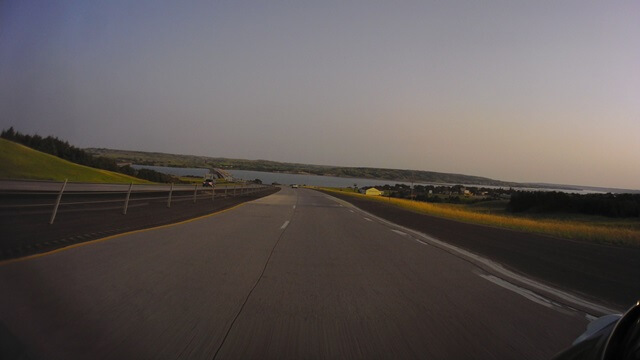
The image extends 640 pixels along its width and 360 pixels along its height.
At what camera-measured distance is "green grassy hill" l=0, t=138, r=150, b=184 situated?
42.7 m

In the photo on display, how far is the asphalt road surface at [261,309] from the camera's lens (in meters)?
5.06

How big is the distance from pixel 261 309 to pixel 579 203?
52726 mm

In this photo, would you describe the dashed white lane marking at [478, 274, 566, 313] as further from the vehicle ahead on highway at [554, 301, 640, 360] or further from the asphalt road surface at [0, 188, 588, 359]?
the vehicle ahead on highway at [554, 301, 640, 360]

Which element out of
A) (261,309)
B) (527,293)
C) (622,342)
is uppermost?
(622,342)

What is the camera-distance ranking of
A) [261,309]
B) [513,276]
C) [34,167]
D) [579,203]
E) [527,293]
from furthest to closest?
[579,203] < [34,167] < [513,276] < [527,293] < [261,309]

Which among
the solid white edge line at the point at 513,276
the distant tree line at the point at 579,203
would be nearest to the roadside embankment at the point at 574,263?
the solid white edge line at the point at 513,276

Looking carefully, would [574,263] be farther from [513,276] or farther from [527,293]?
[527,293]

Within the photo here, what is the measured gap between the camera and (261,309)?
261 inches

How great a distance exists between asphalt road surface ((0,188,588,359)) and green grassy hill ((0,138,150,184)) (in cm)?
3714

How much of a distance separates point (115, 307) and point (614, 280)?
31.1 ft

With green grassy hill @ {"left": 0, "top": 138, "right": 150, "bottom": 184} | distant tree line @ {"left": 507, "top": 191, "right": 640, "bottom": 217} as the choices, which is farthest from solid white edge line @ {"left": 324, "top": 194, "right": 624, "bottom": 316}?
distant tree line @ {"left": 507, "top": 191, "right": 640, "bottom": 217}

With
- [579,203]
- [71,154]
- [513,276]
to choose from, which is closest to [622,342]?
[513,276]

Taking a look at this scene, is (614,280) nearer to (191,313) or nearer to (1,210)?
(191,313)

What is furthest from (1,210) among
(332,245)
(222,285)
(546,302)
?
(546,302)
